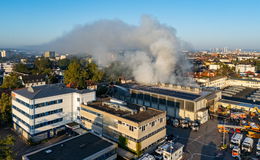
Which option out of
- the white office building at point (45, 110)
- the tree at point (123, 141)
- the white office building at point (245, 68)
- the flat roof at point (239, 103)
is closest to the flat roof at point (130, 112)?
the tree at point (123, 141)

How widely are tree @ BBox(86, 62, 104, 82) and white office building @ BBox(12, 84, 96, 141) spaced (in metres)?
19.4

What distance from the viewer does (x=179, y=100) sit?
65.9ft

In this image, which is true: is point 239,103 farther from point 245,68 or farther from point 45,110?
point 245,68

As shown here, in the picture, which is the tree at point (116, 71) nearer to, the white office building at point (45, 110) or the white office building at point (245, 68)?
the white office building at point (45, 110)

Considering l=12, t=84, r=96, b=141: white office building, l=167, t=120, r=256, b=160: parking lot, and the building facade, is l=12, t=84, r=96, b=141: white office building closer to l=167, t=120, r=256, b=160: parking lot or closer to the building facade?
l=167, t=120, r=256, b=160: parking lot

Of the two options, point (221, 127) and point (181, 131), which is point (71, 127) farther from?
point (221, 127)

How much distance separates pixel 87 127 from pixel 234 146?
11479mm

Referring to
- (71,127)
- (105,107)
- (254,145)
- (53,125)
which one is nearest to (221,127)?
(254,145)

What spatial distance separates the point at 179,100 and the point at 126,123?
348 inches

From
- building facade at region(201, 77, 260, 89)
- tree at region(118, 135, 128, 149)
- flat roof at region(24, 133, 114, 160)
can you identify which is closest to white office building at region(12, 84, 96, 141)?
flat roof at region(24, 133, 114, 160)

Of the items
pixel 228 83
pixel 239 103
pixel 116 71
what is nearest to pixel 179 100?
pixel 239 103

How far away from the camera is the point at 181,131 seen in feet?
58.7

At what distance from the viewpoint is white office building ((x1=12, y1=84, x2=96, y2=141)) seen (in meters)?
15.2

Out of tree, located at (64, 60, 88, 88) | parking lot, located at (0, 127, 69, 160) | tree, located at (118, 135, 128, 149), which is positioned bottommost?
parking lot, located at (0, 127, 69, 160)
